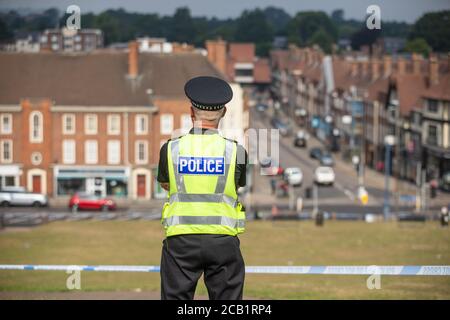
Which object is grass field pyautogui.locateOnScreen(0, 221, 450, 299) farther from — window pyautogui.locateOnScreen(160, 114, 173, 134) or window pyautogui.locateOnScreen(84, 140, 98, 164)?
window pyautogui.locateOnScreen(84, 140, 98, 164)

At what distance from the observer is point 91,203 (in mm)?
62906

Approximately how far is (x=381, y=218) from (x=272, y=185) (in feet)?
51.1

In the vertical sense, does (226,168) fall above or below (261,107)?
above

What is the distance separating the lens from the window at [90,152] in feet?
235

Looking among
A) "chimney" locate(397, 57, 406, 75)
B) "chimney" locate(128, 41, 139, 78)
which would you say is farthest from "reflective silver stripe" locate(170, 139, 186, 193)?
"chimney" locate(397, 57, 406, 75)

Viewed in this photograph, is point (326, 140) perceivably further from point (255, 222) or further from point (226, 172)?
point (226, 172)

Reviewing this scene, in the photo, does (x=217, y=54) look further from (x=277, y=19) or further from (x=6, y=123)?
(x=277, y=19)

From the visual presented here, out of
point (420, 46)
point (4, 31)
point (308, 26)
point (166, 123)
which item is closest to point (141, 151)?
point (166, 123)

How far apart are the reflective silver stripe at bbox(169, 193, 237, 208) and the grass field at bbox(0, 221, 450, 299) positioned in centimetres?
1313

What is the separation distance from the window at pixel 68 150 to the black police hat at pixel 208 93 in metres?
64.8

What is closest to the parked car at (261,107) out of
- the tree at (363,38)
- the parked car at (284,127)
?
the parked car at (284,127)

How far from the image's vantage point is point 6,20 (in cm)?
6694

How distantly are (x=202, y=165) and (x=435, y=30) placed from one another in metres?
95.6
